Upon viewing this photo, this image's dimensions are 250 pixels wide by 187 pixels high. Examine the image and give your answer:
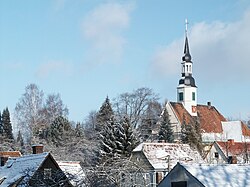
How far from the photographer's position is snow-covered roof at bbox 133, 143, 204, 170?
53.0m

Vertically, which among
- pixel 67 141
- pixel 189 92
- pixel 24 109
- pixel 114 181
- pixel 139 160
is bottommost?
pixel 114 181

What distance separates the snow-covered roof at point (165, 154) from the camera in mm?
52956

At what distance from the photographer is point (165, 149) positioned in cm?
5494

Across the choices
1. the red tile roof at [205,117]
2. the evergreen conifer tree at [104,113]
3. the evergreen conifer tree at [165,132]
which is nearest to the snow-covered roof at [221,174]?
the evergreen conifer tree at [165,132]

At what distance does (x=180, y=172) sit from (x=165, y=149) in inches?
984

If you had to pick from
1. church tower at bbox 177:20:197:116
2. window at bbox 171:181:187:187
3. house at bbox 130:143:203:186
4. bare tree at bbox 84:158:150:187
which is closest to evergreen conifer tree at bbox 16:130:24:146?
house at bbox 130:143:203:186

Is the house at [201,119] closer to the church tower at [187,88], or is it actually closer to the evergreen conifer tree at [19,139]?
the church tower at [187,88]

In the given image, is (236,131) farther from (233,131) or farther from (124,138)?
(124,138)

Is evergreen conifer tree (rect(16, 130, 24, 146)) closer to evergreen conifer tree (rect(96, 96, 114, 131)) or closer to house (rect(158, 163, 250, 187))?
evergreen conifer tree (rect(96, 96, 114, 131))

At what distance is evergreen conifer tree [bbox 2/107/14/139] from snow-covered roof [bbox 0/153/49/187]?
4554 centimetres

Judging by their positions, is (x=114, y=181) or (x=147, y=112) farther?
(x=147, y=112)

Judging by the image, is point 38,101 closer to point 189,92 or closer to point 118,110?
point 118,110

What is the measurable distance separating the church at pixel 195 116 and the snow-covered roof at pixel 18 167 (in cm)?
4692

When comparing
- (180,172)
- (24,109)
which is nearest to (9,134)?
(24,109)
